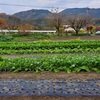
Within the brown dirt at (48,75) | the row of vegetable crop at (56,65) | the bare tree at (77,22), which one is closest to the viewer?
the brown dirt at (48,75)

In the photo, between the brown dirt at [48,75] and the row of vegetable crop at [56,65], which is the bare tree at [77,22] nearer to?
the row of vegetable crop at [56,65]

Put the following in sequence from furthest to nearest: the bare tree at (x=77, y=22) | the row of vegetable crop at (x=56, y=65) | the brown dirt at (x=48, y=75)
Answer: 1. the bare tree at (x=77, y=22)
2. the row of vegetable crop at (x=56, y=65)
3. the brown dirt at (x=48, y=75)

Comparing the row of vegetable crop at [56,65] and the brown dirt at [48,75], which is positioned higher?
the row of vegetable crop at [56,65]

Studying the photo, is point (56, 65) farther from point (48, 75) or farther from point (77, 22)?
point (77, 22)

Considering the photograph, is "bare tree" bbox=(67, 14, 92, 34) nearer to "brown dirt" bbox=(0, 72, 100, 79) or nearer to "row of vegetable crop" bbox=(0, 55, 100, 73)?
"row of vegetable crop" bbox=(0, 55, 100, 73)

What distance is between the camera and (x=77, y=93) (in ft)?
15.2

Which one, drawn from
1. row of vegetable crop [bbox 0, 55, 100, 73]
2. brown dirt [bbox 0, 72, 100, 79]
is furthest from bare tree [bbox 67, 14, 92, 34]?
brown dirt [bbox 0, 72, 100, 79]

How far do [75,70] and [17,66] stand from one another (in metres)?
1.57

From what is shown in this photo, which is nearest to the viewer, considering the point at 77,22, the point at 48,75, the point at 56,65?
the point at 48,75

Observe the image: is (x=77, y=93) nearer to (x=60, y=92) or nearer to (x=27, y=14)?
(x=60, y=92)

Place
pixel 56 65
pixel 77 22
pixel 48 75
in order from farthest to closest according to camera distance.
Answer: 1. pixel 77 22
2. pixel 56 65
3. pixel 48 75

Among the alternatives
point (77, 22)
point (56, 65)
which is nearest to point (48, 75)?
point (56, 65)

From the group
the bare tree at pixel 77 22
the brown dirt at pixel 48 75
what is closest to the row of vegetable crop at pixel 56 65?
the brown dirt at pixel 48 75

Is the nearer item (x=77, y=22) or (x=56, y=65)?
(x=56, y=65)
